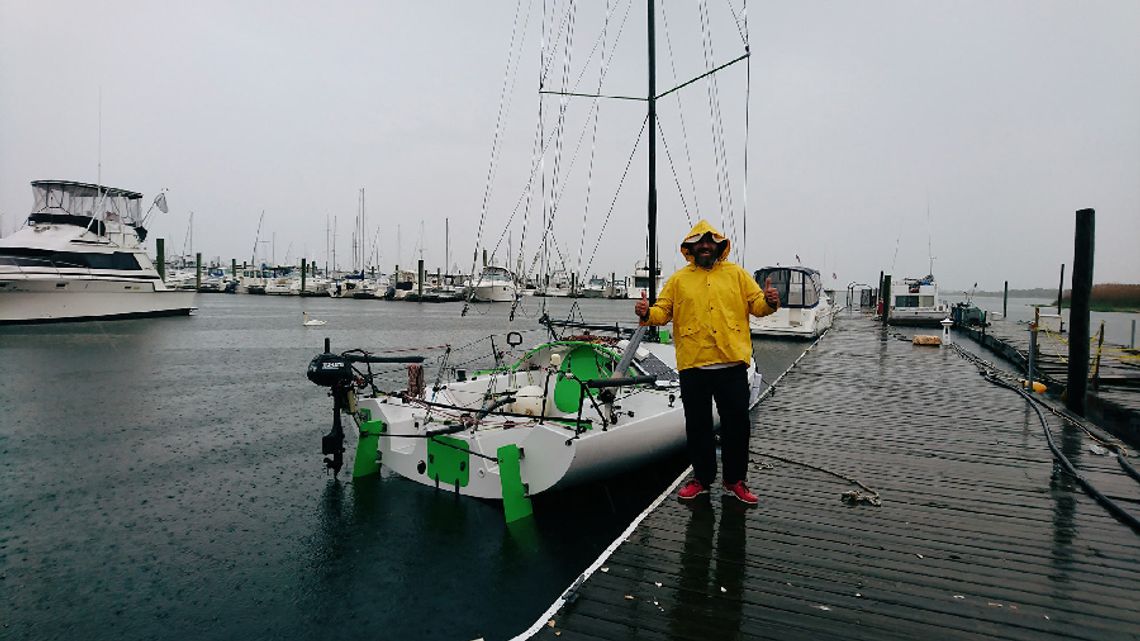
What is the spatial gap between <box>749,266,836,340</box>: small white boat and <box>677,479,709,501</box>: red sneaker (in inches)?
870

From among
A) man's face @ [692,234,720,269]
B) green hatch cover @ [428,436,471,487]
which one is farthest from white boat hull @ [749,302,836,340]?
man's face @ [692,234,720,269]

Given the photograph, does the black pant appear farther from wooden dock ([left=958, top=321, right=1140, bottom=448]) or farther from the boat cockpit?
the boat cockpit

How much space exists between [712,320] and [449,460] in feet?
13.4

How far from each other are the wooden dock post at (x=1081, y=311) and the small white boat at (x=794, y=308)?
53.7 feet

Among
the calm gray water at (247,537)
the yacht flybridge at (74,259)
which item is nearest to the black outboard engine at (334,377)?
the calm gray water at (247,537)

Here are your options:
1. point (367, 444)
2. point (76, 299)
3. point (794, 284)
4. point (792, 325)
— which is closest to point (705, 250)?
point (367, 444)

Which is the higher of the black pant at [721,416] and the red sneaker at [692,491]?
the black pant at [721,416]

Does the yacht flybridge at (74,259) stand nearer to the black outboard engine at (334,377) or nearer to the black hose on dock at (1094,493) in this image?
the black outboard engine at (334,377)

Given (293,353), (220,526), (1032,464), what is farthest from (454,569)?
(293,353)

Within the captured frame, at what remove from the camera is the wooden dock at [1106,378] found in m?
8.45

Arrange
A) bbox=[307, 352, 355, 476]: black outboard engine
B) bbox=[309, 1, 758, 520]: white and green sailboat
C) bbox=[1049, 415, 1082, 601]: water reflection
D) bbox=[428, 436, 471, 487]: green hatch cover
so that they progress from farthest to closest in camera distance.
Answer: bbox=[307, 352, 355, 476]: black outboard engine → bbox=[428, 436, 471, 487]: green hatch cover → bbox=[309, 1, 758, 520]: white and green sailboat → bbox=[1049, 415, 1082, 601]: water reflection

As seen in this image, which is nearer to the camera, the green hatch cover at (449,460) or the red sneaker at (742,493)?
the red sneaker at (742,493)

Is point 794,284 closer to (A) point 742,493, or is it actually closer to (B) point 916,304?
(B) point 916,304

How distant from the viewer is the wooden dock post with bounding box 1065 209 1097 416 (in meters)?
9.39
